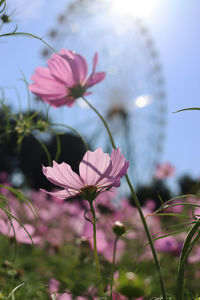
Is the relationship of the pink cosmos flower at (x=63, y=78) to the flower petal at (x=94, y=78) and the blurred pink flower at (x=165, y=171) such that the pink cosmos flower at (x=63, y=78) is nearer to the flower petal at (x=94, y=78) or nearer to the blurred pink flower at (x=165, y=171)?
the flower petal at (x=94, y=78)

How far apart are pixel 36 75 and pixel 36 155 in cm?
1191

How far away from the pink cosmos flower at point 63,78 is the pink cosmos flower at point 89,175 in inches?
7.1

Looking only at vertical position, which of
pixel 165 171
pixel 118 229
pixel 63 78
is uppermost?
pixel 165 171

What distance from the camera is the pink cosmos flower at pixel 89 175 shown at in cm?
32

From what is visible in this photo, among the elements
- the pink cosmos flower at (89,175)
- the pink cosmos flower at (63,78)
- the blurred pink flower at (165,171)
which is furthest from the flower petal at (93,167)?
the blurred pink flower at (165,171)

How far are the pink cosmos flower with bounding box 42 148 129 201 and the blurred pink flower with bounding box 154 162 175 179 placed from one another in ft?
6.07

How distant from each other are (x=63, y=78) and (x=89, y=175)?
0.66 feet

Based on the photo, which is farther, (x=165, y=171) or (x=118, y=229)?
(x=165, y=171)

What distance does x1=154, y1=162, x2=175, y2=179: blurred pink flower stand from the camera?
217 centimetres

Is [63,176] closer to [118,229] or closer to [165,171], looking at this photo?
[118,229]

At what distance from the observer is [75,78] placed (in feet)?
1.60

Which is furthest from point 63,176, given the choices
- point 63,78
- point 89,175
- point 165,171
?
point 165,171

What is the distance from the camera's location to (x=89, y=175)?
340 millimetres

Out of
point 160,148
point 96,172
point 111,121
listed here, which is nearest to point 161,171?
point 96,172
